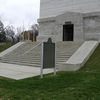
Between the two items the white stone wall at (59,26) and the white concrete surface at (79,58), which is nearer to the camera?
the white concrete surface at (79,58)

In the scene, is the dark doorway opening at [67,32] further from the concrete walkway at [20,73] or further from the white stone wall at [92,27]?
the concrete walkway at [20,73]

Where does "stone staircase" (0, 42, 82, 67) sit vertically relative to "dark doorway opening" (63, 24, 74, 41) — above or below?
below

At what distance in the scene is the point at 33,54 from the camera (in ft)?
70.3

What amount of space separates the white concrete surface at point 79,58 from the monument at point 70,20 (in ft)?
13.4

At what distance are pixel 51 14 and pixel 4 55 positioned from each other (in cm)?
801

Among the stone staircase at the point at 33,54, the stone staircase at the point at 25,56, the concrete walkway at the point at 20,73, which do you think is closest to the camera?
the concrete walkway at the point at 20,73

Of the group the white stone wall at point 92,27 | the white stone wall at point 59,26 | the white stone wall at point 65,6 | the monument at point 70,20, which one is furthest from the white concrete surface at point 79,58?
the white stone wall at point 65,6

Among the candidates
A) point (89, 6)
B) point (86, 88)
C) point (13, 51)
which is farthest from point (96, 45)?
point (86, 88)

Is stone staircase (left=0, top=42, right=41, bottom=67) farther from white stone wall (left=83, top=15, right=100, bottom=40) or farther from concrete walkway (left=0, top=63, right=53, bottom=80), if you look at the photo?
white stone wall (left=83, top=15, right=100, bottom=40)

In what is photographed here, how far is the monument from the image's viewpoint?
2423 cm

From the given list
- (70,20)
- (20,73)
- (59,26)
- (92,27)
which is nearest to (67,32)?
(59,26)

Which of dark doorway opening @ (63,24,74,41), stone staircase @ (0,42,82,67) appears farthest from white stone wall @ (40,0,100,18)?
stone staircase @ (0,42,82,67)

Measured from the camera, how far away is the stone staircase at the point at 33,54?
62.1 feet

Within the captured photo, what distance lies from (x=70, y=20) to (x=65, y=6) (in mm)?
2242
